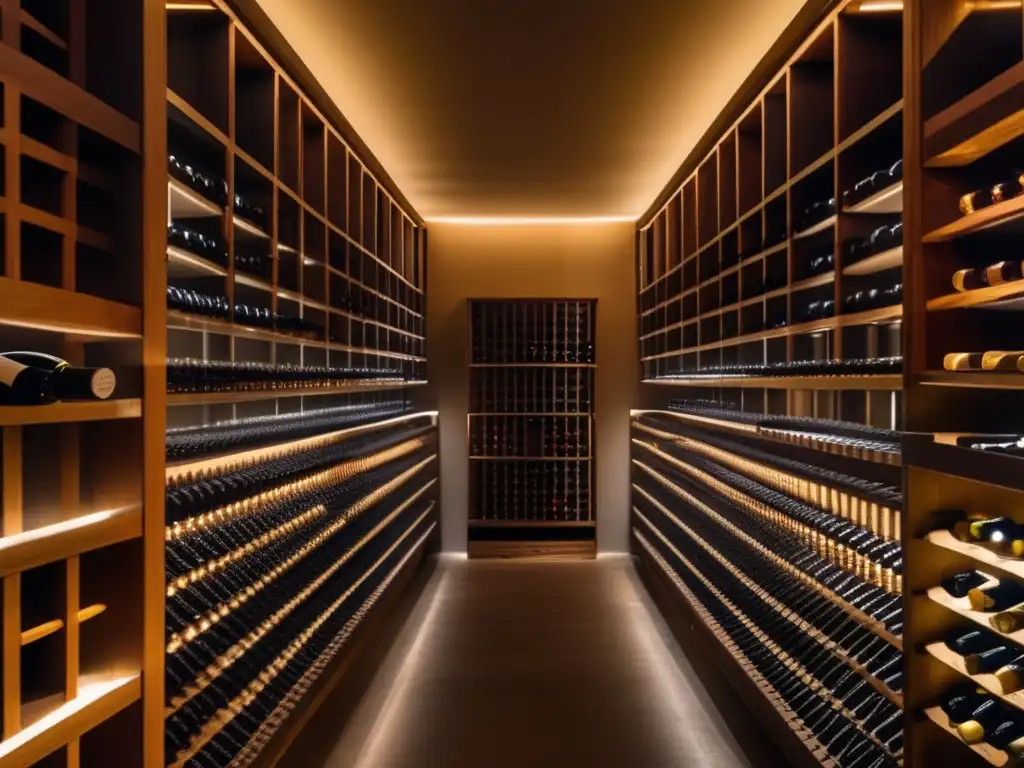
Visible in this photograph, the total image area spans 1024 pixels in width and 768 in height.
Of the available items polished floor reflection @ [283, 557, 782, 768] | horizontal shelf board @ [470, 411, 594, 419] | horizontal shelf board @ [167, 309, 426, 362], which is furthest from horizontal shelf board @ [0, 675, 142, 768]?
horizontal shelf board @ [470, 411, 594, 419]

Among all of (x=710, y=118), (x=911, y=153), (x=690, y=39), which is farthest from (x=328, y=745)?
(x=710, y=118)

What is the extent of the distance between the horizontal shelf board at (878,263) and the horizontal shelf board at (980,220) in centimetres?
39

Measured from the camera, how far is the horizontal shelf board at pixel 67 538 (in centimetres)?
132

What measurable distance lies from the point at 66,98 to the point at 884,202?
2.30 m

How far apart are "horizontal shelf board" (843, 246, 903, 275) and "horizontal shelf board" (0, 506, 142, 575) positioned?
2.17 metres

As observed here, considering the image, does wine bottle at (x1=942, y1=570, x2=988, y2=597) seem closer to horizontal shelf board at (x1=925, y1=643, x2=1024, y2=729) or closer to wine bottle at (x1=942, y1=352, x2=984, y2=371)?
horizontal shelf board at (x1=925, y1=643, x2=1024, y2=729)

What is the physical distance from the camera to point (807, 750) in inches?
108

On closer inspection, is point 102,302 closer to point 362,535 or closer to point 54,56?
point 54,56

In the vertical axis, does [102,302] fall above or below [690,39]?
below

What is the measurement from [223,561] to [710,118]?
3.60 meters

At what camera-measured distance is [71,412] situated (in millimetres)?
1442

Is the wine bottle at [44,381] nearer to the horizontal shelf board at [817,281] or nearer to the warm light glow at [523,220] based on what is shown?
the horizontal shelf board at [817,281]

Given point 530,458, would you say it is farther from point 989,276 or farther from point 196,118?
point 989,276

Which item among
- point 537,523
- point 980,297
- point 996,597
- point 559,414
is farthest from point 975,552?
point 537,523
